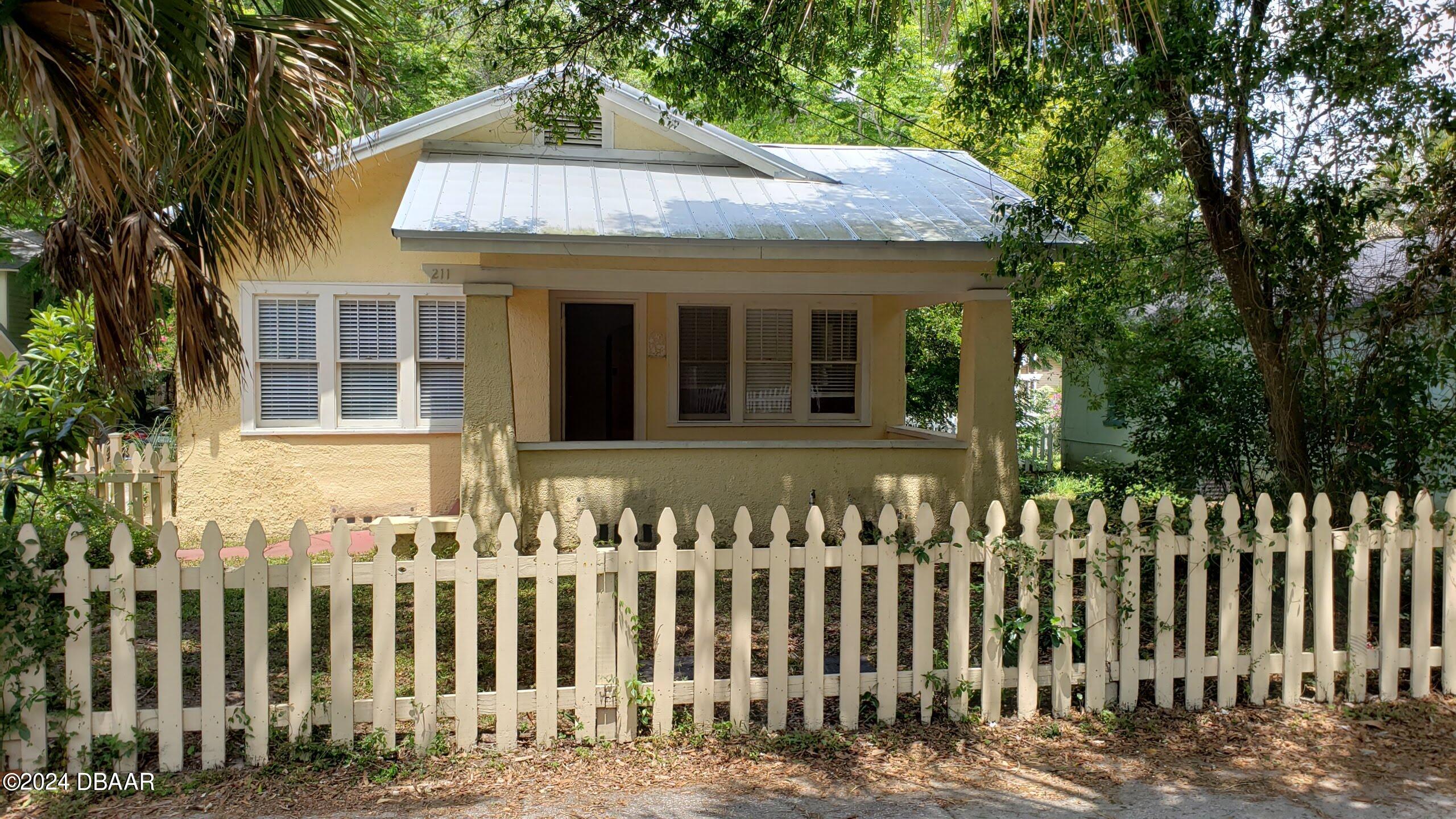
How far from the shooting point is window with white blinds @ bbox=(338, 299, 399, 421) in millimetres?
10188

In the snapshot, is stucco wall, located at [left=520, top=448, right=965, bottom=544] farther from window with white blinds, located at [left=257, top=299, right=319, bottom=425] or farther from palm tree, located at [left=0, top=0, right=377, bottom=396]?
palm tree, located at [left=0, top=0, right=377, bottom=396]

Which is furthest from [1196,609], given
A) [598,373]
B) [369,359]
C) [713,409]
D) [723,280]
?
[598,373]

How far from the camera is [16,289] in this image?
58.7 feet

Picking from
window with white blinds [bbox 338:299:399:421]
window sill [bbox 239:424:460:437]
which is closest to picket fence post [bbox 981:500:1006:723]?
window sill [bbox 239:424:460:437]

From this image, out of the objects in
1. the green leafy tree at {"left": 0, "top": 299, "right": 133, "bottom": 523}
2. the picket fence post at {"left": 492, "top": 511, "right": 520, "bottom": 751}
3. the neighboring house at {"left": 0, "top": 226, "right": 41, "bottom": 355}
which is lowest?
the picket fence post at {"left": 492, "top": 511, "right": 520, "bottom": 751}

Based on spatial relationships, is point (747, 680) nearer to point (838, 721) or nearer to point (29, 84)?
point (838, 721)

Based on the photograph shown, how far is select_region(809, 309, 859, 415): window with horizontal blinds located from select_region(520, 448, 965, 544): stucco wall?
252 centimetres

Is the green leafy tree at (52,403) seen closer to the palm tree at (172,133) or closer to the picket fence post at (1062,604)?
the palm tree at (172,133)

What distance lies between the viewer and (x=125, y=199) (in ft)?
18.9

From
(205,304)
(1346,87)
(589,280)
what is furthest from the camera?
(589,280)

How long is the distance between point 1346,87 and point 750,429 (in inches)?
278

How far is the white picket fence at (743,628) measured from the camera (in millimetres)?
4086

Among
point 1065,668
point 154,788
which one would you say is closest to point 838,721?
point 1065,668

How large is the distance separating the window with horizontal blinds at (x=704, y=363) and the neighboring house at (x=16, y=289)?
11.6m
